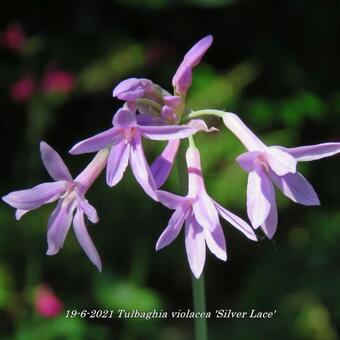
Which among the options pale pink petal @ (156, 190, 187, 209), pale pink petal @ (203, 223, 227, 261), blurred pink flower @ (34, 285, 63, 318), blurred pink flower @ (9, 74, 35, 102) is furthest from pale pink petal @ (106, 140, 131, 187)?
blurred pink flower @ (9, 74, 35, 102)

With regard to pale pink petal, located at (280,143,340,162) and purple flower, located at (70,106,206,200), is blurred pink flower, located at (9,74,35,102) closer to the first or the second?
purple flower, located at (70,106,206,200)

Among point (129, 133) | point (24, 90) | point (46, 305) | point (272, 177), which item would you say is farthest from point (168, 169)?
point (24, 90)

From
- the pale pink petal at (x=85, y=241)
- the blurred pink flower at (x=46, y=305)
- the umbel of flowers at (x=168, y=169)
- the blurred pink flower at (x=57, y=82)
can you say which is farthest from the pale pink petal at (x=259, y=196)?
the blurred pink flower at (x=57, y=82)

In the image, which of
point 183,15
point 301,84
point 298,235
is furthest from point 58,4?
point 298,235

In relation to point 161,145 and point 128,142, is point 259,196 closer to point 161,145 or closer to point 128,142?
point 128,142

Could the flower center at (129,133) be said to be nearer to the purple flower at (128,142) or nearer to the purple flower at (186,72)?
the purple flower at (128,142)

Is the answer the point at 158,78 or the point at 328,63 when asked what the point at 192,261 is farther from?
the point at 328,63
